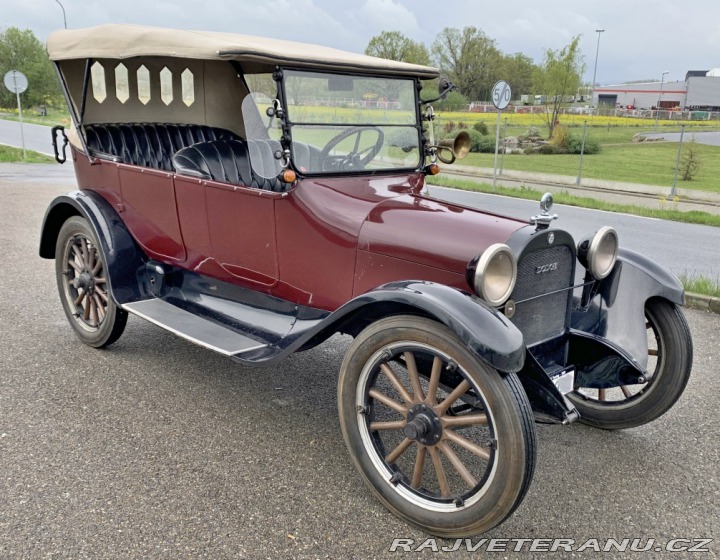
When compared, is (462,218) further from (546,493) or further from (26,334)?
(26,334)

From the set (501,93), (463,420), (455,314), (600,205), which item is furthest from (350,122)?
(501,93)

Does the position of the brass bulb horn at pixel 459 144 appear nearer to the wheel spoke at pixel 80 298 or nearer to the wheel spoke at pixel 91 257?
the wheel spoke at pixel 91 257

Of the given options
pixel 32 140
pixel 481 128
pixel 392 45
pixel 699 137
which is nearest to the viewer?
pixel 32 140

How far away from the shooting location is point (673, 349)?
125 inches

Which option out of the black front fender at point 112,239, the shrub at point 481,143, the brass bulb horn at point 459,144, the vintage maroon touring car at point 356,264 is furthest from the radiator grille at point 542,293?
the shrub at point 481,143

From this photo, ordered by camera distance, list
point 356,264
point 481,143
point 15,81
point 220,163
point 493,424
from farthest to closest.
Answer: point 481,143
point 15,81
point 220,163
point 356,264
point 493,424

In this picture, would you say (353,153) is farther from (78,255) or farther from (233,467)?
(78,255)

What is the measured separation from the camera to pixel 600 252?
3246mm

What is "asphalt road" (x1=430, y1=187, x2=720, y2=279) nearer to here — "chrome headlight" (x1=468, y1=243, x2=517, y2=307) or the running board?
the running board

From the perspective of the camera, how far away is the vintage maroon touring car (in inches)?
99.1

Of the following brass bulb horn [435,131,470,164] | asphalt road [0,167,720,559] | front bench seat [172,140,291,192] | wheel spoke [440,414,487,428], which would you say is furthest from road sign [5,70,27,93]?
wheel spoke [440,414,487,428]

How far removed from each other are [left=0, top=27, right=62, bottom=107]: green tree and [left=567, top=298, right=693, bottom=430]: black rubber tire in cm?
5538

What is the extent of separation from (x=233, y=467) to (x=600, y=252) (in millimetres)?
2149

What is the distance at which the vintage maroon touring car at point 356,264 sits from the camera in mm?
2518
